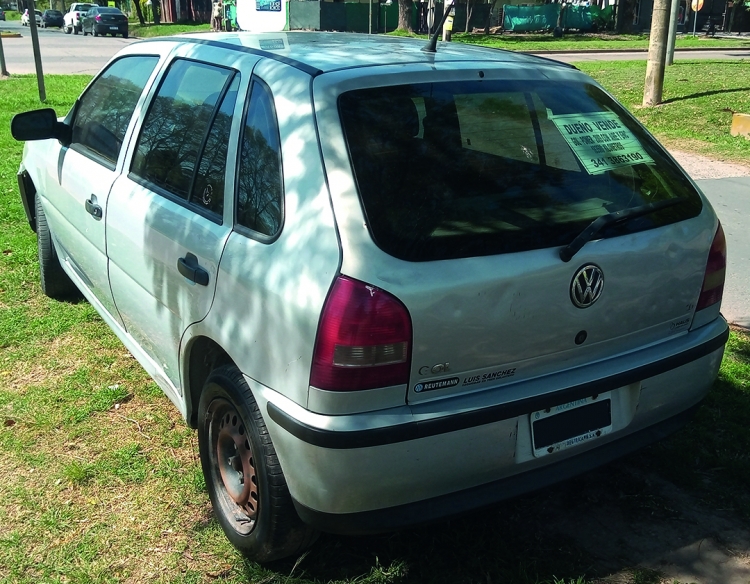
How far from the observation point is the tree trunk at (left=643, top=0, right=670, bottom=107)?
1173 centimetres

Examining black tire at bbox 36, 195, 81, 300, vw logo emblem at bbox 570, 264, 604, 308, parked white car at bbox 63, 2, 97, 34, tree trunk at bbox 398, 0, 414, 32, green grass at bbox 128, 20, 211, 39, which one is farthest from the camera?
parked white car at bbox 63, 2, 97, 34

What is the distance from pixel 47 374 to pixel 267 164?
247 cm

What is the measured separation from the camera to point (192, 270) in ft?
9.43

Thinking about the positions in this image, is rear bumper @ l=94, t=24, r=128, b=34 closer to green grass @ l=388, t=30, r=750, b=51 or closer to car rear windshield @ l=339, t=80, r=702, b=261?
green grass @ l=388, t=30, r=750, b=51

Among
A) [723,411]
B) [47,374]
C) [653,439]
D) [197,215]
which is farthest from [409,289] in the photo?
[47,374]

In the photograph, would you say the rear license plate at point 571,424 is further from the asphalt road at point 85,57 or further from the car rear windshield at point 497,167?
the asphalt road at point 85,57

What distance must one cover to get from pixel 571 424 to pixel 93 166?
268 centimetres

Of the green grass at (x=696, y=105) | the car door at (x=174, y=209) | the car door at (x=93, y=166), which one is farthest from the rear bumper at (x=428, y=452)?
the green grass at (x=696, y=105)

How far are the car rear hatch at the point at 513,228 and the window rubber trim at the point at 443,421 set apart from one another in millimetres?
87

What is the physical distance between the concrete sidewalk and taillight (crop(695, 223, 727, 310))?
86.5 inches

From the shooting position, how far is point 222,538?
3.07 metres

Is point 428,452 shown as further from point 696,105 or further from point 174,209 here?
point 696,105

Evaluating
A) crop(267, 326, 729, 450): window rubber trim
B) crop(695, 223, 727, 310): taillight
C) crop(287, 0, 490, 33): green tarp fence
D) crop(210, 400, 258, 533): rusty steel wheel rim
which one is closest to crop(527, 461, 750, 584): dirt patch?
crop(267, 326, 729, 450): window rubber trim

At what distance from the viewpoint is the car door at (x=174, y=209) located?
2.90 metres
